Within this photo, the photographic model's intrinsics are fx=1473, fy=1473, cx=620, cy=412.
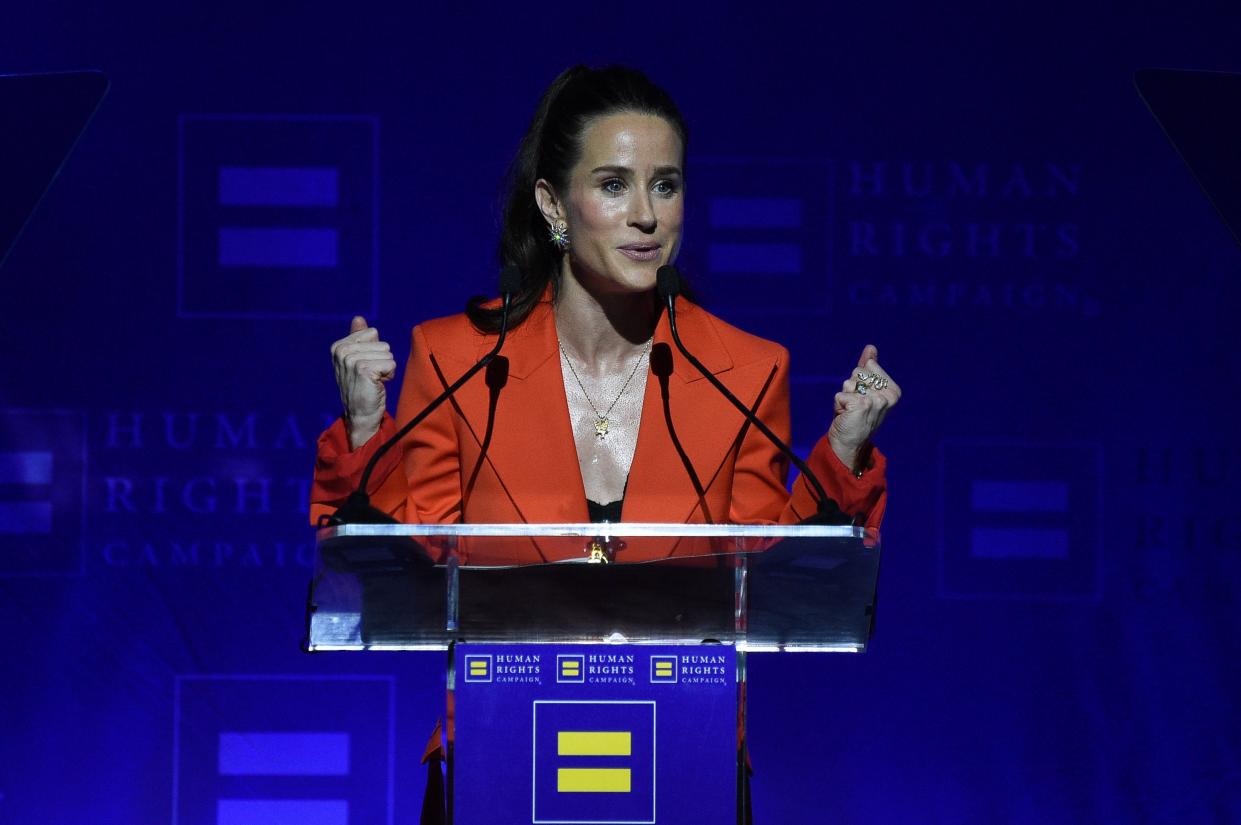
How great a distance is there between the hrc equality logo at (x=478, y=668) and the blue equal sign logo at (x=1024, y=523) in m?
2.17

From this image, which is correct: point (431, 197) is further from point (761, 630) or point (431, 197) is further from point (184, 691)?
point (761, 630)

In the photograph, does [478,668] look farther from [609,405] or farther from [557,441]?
[609,405]

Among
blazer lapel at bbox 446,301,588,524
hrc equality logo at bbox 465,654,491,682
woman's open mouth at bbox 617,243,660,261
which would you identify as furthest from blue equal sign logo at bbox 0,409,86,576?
hrc equality logo at bbox 465,654,491,682

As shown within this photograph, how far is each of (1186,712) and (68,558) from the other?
2.70 m

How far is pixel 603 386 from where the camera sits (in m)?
2.53

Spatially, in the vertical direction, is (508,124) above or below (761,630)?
above

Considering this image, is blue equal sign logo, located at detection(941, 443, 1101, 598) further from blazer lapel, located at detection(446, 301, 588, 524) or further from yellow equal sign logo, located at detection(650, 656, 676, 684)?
yellow equal sign logo, located at detection(650, 656, 676, 684)

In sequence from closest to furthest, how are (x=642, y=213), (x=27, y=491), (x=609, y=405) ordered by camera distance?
(x=642, y=213) < (x=609, y=405) < (x=27, y=491)

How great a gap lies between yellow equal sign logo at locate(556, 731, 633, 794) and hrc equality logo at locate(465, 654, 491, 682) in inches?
4.2

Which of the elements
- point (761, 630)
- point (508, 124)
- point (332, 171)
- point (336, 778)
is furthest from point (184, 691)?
point (761, 630)

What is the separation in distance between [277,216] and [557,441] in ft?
4.61

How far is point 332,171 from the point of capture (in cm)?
350

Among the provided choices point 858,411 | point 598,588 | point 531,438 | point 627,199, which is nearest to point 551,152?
point 627,199

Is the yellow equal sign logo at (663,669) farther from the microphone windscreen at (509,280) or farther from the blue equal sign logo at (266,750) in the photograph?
the blue equal sign logo at (266,750)
